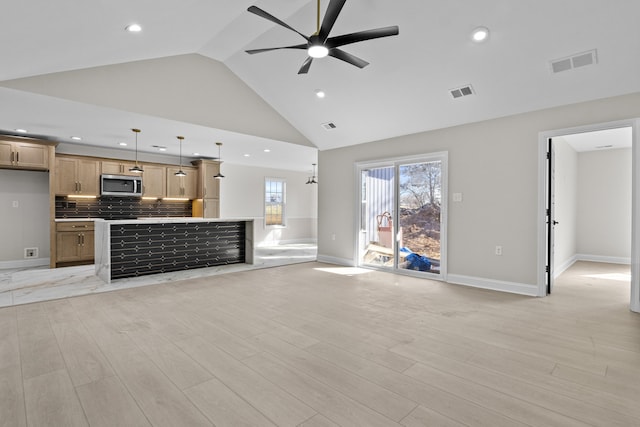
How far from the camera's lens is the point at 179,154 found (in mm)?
8172

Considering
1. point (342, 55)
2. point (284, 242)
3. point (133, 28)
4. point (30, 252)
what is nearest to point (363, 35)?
point (342, 55)

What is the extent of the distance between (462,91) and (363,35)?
2.19 m

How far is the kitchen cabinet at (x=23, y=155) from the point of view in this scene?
585 centimetres

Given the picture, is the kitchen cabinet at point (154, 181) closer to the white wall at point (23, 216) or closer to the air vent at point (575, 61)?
the white wall at point (23, 216)

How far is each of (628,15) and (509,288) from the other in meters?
3.29

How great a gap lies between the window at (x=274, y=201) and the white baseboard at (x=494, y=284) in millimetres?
6625

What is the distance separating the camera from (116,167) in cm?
729

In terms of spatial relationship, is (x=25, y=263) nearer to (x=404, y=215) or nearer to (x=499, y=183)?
(x=404, y=215)

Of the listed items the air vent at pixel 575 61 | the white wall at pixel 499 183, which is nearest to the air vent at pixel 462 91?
the white wall at pixel 499 183

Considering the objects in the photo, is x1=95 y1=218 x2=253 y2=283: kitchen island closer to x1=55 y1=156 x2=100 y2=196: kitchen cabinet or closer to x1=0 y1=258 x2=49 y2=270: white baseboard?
x1=55 y1=156 x2=100 y2=196: kitchen cabinet

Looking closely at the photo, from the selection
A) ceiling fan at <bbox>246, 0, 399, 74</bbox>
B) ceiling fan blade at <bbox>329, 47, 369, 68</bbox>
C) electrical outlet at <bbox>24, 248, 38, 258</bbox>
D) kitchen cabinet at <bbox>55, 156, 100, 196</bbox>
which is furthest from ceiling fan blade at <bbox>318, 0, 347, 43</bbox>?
electrical outlet at <bbox>24, 248, 38, 258</bbox>

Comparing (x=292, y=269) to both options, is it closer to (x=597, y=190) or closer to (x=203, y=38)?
(x=203, y=38)

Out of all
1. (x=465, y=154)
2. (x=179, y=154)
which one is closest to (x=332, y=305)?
(x=465, y=154)

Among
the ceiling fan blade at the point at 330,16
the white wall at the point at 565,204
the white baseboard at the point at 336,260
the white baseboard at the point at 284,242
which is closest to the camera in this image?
the ceiling fan blade at the point at 330,16
